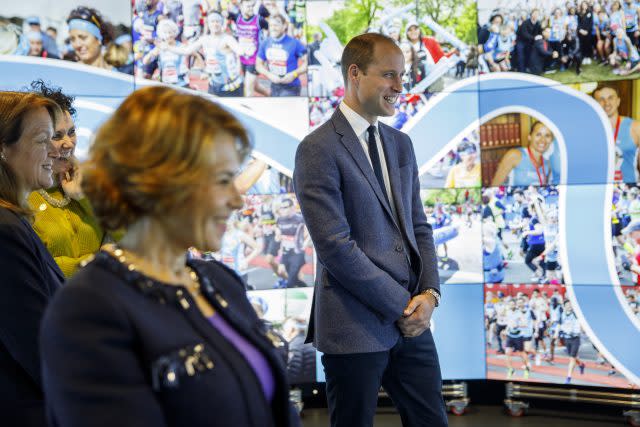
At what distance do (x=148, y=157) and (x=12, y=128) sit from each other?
3.18 feet

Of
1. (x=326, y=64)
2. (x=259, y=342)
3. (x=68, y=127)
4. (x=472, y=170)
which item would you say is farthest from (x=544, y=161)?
(x=259, y=342)

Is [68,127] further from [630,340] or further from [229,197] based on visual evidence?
[630,340]

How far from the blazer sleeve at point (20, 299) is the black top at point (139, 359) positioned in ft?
1.87

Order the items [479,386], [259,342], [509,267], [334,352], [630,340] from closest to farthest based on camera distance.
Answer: [259,342] → [334,352] → [630,340] → [509,267] → [479,386]

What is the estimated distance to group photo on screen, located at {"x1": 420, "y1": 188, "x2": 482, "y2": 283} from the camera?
4.39 m

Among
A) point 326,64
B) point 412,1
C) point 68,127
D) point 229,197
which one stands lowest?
point 229,197

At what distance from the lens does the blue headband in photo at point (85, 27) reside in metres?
4.05

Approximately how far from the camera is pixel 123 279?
1216mm

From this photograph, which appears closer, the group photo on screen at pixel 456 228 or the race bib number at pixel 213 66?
the race bib number at pixel 213 66

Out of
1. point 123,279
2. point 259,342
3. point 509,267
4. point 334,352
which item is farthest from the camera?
point 509,267

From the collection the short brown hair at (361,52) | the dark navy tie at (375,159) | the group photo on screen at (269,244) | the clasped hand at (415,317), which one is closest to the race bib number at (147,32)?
the group photo on screen at (269,244)

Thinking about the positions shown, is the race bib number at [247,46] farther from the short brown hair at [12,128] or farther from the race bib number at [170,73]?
the short brown hair at [12,128]

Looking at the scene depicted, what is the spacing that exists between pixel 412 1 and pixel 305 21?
0.64 meters

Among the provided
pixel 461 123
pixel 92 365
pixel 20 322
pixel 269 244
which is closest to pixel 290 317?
pixel 269 244
